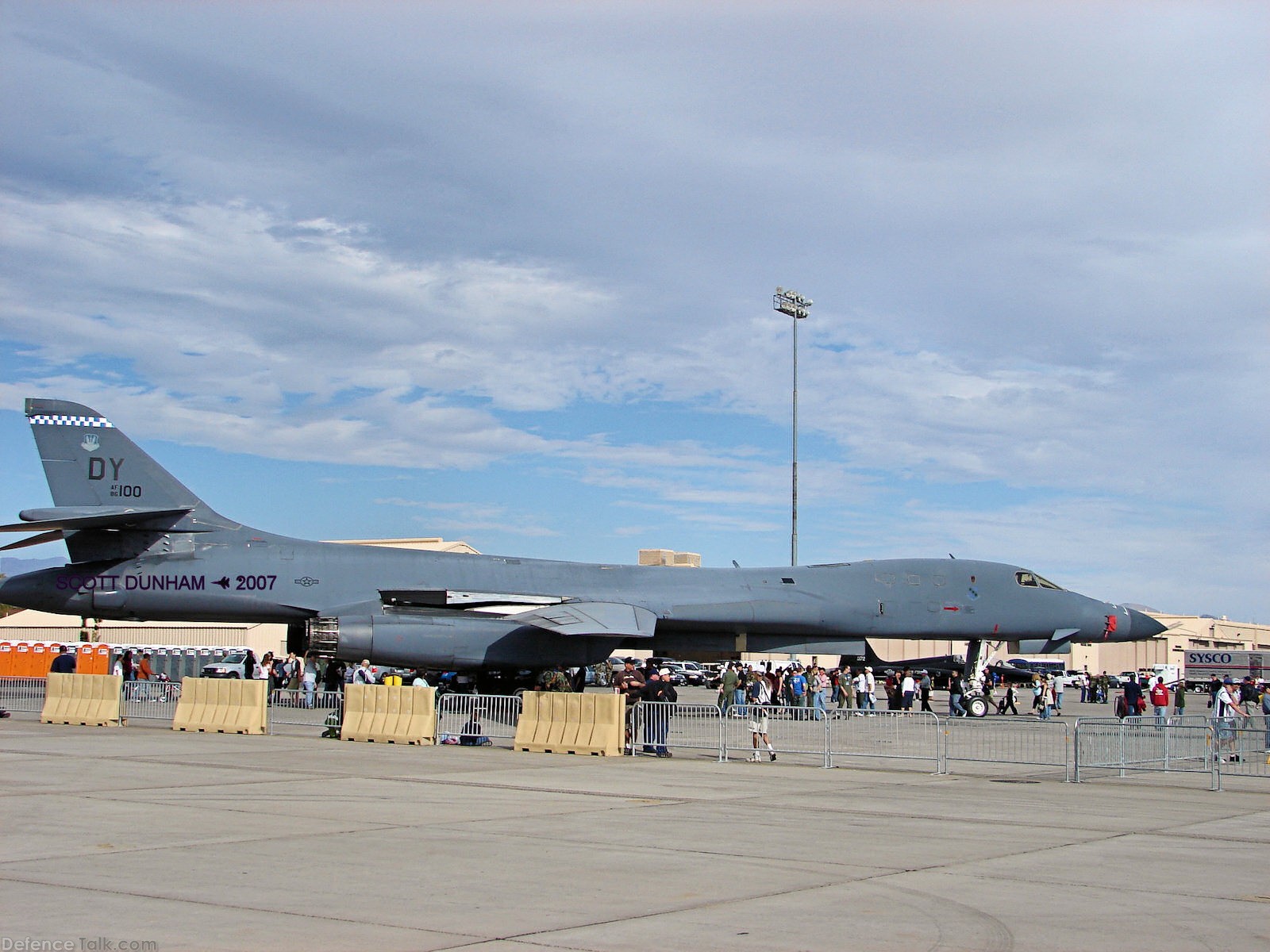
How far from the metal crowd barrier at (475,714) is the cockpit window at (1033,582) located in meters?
12.9

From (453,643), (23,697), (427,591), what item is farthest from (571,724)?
(23,697)

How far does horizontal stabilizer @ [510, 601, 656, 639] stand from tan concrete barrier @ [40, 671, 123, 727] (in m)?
6.78

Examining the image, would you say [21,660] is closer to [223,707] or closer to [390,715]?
[223,707]

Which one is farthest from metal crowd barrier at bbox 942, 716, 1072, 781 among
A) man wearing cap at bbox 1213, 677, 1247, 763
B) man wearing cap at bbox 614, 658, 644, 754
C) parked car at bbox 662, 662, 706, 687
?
parked car at bbox 662, 662, 706, 687

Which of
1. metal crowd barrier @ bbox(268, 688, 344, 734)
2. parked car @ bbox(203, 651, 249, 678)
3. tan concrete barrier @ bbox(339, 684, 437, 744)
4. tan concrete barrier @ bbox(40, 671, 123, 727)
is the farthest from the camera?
parked car @ bbox(203, 651, 249, 678)

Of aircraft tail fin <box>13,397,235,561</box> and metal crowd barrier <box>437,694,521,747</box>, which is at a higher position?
aircraft tail fin <box>13,397,235,561</box>

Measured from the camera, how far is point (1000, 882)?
7227mm

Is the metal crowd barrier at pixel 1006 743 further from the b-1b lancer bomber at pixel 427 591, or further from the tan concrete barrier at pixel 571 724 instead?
the b-1b lancer bomber at pixel 427 591

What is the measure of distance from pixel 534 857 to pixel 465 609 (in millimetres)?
15504

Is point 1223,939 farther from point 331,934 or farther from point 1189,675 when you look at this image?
point 1189,675

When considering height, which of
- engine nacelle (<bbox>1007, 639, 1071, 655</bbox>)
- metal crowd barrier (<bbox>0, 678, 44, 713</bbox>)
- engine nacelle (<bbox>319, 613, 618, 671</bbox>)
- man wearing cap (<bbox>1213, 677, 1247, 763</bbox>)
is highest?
engine nacelle (<bbox>1007, 639, 1071, 655</bbox>)

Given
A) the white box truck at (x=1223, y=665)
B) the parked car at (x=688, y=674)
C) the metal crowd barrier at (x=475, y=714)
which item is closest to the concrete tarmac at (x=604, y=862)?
the metal crowd barrier at (x=475, y=714)

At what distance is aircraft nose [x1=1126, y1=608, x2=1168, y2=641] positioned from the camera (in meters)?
27.3

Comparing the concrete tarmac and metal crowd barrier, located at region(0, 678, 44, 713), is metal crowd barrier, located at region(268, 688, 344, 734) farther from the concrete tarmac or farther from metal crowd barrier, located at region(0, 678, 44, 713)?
the concrete tarmac
